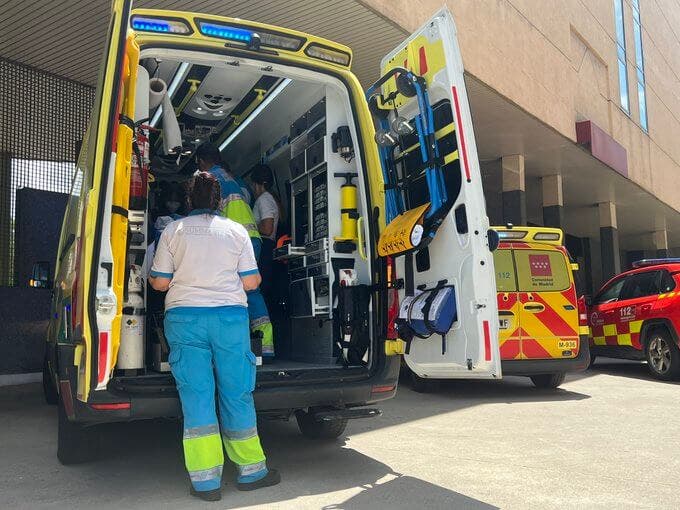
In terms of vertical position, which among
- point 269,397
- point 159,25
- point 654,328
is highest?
point 159,25

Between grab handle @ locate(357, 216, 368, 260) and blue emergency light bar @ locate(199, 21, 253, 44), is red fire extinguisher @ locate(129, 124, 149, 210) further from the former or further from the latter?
grab handle @ locate(357, 216, 368, 260)

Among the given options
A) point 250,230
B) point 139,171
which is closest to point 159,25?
point 139,171

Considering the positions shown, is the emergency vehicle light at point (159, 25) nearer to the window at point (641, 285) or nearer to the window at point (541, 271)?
the window at point (541, 271)

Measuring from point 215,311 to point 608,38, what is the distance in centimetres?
1654

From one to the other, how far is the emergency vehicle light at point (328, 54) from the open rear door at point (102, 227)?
1.33 meters

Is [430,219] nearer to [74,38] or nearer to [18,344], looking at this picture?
[74,38]

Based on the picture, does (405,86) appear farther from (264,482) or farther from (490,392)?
(490,392)

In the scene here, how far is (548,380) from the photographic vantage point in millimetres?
8180

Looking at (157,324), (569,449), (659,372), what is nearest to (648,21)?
(659,372)

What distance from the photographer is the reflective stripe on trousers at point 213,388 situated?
11.6 feet

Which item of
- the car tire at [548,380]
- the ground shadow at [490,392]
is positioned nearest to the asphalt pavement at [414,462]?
the ground shadow at [490,392]

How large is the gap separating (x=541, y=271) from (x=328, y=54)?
176 inches

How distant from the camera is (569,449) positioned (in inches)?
189

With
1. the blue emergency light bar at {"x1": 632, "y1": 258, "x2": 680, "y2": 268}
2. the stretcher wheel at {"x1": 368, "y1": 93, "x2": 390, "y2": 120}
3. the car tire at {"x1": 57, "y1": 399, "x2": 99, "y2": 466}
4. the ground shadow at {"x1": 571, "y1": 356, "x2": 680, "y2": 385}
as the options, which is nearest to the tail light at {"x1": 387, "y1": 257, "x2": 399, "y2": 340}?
the stretcher wheel at {"x1": 368, "y1": 93, "x2": 390, "y2": 120}
